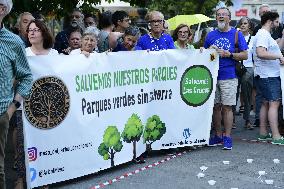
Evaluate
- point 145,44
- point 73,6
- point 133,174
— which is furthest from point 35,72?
point 73,6

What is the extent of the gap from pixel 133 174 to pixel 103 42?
2437 mm

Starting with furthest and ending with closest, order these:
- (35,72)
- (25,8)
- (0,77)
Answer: (25,8)
(35,72)
(0,77)

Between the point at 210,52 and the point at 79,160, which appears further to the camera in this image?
the point at 210,52

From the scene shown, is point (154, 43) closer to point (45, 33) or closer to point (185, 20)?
point (45, 33)

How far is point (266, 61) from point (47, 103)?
3.86 metres

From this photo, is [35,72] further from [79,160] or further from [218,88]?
[218,88]

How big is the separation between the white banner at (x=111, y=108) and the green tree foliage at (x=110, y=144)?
0.04 ft

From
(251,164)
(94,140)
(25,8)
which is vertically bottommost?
(251,164)

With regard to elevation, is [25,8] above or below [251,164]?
above

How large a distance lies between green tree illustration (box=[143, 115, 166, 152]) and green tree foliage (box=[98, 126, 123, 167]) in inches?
23.2

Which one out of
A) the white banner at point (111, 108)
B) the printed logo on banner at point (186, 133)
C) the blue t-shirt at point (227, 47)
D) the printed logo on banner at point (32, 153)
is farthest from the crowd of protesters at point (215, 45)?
the printed logo on banner at point (32, 153)

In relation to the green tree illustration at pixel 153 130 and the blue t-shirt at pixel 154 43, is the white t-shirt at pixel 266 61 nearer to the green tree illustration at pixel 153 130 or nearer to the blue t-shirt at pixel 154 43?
the blue t-shirt at pixel 154 43

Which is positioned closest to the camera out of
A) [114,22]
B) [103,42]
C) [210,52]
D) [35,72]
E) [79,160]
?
[35,72]

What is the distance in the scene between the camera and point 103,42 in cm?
845
